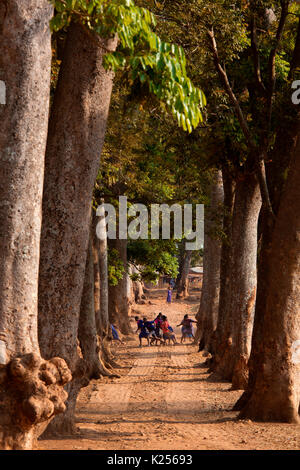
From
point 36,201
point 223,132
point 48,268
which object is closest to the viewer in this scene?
point 36,201

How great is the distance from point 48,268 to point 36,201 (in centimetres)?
190

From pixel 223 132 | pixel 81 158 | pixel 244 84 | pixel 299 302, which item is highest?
pixel 244 84

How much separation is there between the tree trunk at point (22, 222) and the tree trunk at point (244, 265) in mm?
9617

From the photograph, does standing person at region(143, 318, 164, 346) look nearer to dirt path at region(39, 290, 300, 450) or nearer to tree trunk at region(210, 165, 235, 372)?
dirt path at region(39, 290, 300, 450)

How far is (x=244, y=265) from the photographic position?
16.2m

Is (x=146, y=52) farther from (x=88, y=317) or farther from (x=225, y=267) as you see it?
(x=225, y=267)

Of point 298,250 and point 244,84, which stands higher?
point 244,84

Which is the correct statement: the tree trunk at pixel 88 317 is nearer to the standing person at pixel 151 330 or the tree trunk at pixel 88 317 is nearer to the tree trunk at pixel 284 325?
the tree trunk at pixel 284 325

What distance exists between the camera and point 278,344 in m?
10.5

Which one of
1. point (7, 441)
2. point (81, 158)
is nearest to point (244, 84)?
point (81, 158)

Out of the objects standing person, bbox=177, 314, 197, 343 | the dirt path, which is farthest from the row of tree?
standing person, bbox=177, 314, 197, 343

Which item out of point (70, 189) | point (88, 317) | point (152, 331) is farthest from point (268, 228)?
point (152, 331)

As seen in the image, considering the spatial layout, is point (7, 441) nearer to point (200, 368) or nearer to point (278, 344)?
point (278, 344)

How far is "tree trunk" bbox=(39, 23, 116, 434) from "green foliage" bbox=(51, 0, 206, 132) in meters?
1.52
